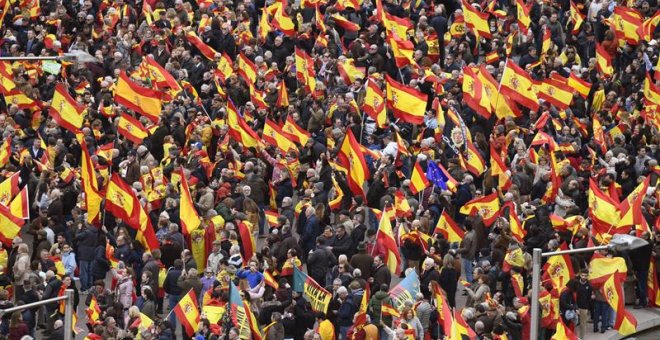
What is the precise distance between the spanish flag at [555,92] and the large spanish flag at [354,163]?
5.24 meters

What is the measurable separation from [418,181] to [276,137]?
4.08 metres

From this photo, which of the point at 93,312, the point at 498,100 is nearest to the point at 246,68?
the point at 498,100

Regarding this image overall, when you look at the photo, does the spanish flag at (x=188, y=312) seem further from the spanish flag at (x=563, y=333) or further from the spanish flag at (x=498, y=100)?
the spanish flag at (x=498, y=100)

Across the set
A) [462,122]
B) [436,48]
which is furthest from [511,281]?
[436,48]

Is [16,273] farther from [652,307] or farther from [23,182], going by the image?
[652,307]

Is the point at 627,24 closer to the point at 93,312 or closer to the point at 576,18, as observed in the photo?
the point at 576,18

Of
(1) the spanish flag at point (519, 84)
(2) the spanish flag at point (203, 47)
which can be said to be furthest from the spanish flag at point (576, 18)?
(2) the spanish flag at point (203, 47)

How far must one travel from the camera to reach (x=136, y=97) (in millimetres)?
43125

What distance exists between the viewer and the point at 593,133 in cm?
4400

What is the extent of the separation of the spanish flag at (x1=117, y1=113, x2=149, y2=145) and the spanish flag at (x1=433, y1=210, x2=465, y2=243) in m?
7.22

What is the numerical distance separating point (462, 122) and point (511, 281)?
6127 mm

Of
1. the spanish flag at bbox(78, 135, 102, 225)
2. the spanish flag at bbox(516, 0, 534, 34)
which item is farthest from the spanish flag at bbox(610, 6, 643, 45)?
the spanish flag at bbox(78, 135, 102, 225)

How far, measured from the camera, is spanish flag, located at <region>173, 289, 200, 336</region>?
1380 inches

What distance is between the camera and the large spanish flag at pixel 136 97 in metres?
43.1
